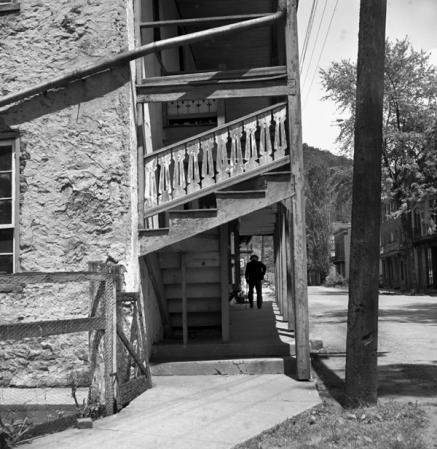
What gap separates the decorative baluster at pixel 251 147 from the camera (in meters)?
8.77

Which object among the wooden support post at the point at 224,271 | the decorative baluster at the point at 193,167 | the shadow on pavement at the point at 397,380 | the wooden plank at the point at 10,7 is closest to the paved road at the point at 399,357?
the shadow on pavement at the point at 397,380

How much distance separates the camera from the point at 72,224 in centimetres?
820

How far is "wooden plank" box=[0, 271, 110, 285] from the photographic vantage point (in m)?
5.75

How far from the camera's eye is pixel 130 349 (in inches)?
278

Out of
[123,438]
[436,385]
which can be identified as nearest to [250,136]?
[436,385]

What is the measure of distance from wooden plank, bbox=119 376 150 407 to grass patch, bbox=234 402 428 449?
2007 millimetres

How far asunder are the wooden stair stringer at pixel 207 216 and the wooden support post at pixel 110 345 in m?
2.02

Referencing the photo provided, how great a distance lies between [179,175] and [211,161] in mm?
522

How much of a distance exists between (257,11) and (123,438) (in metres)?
9.90

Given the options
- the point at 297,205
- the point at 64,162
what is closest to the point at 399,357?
the point at 297,205

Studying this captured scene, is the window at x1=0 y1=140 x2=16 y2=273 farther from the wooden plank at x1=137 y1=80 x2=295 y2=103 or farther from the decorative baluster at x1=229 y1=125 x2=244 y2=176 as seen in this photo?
the decorative baluster at x1=229 y1=125 x2=244 y2=176

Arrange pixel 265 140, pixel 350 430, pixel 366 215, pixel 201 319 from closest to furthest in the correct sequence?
pixel 350 430, pixel 366 215, pixel 265 140, pixel 201 319

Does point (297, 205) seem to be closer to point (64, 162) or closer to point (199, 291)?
point (199, 291)

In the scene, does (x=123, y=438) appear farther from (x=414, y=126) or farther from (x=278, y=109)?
(x=414, y=126)
